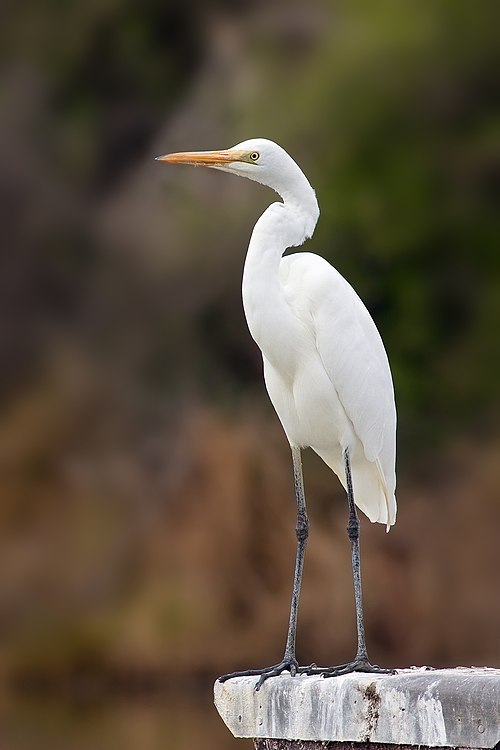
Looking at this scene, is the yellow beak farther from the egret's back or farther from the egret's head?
the egret's back

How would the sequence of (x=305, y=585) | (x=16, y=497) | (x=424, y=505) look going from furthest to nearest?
(x=16, y=497), (x=424, y=505), (x=305, y=585)

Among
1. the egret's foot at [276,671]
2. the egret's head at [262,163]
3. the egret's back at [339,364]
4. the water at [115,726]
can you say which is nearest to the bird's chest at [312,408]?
the egret's back at [339,364]

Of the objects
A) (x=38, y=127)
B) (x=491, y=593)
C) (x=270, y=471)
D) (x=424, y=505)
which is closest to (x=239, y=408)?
(x=270, y=471)

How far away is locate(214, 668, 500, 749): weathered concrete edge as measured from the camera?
2.59 m

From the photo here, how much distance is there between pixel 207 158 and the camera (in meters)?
3.40

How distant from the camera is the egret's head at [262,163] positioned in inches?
134

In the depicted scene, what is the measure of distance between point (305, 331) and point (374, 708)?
3.07 feet

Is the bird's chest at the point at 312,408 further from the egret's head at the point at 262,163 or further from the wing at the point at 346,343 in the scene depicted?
the egret's head at the point at 262,163

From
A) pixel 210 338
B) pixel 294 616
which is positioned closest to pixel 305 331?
pixel 294 616

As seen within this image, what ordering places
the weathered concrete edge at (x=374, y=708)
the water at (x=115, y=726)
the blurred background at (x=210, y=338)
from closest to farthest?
the weathered concrete edge at (x=374, y=708) → the water at (x=115, y=726) → the blurred background at (x=210, y=338)

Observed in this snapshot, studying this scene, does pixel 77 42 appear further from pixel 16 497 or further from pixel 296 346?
pixel 296 346

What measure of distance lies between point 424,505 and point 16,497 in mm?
2420

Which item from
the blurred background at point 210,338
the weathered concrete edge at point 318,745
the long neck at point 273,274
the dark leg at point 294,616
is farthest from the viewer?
the blurred background at point 210,338

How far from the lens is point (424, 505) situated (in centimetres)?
888
